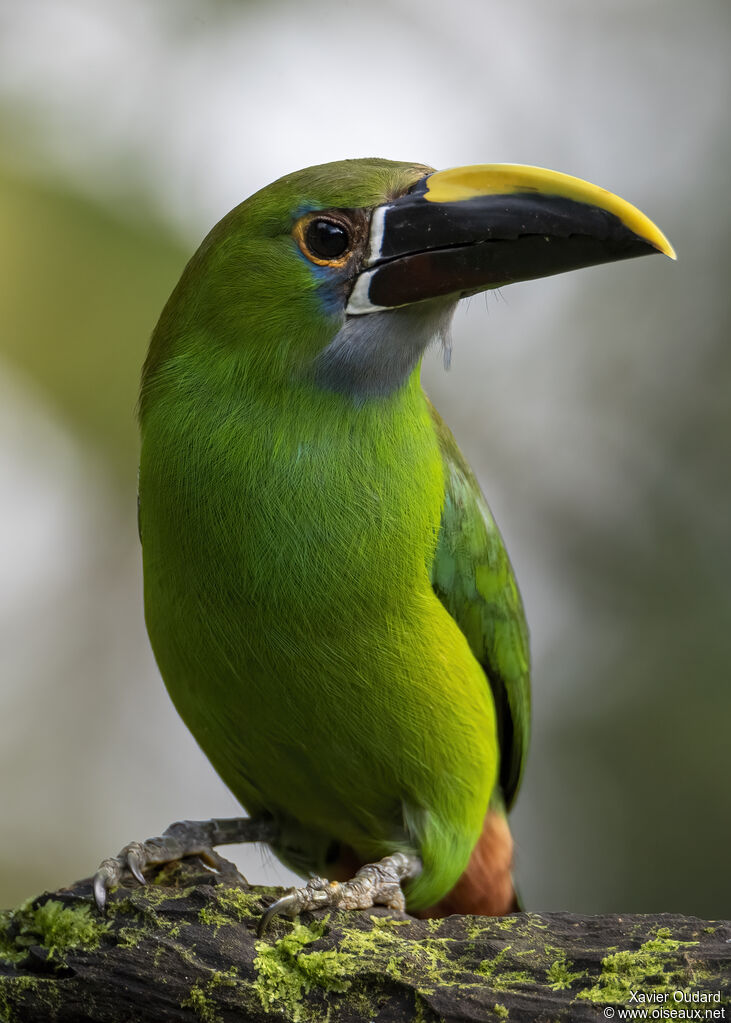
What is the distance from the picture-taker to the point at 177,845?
149 inches

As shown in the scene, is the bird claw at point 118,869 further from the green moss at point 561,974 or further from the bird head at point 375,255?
the bird head at point 375,255

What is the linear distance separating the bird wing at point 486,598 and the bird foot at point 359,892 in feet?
2.49

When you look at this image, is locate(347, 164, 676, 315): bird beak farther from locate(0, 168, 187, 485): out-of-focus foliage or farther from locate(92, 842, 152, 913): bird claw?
locate(0, 168, 187, 485): out-of-focus foliage

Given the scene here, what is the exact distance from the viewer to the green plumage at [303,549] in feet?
11.6

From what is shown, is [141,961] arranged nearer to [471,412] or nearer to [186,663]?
[186,663]

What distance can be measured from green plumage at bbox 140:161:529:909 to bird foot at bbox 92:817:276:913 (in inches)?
9.8

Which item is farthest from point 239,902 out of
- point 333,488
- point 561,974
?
point 333,488

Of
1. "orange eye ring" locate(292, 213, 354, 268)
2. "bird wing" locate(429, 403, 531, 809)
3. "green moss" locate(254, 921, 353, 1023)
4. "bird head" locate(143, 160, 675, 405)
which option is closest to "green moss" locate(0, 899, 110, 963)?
"green moss" locate(254, 921, 353, 1023)

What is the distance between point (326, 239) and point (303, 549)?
98 centimetres

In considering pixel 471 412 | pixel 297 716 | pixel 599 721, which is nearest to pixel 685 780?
pixel 599 721

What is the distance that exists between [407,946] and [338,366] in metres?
1.73

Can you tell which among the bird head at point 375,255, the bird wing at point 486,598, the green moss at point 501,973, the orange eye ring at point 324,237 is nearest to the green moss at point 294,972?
the green moss at point 501,973

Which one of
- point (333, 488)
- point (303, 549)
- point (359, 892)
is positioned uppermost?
point (333, 488)

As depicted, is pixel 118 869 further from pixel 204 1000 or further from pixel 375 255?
pixel 375 255
